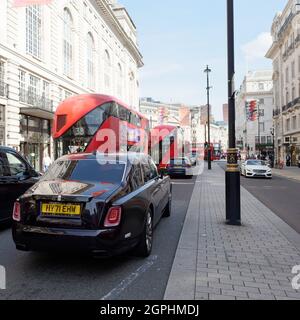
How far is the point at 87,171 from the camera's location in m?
5.02

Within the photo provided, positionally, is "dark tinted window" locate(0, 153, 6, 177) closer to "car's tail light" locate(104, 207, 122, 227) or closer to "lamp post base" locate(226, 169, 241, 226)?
"car's tail light" locate(104, 207, 122, 227)

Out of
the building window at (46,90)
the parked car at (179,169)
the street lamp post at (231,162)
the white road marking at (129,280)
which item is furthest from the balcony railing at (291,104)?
the white road marking at (129,280)

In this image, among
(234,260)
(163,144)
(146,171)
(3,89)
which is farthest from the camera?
(163,144)

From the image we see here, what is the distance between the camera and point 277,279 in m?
4.08

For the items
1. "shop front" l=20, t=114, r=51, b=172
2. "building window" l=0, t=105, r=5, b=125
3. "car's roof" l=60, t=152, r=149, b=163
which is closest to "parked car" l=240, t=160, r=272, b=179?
"shop front" l=20, t=114, r=51, b=172

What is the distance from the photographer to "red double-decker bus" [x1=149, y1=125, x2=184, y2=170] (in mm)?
22578

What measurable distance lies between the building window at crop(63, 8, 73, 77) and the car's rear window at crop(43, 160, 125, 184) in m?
27.0

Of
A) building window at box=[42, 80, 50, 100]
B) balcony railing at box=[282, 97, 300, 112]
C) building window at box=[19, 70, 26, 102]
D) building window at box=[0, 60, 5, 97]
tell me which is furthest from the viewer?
balcony railing at box=[282, 97, 300, 112]

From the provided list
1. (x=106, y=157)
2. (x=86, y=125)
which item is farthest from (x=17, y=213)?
(x=86, y=125)

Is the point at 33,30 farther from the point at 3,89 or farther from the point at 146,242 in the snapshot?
the point at 146,242

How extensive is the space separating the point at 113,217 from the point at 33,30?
80.4 feet
